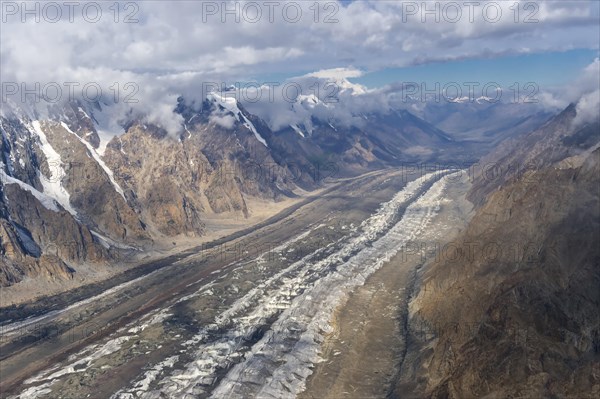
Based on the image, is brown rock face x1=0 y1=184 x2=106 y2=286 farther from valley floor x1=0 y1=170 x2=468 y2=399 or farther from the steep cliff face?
the steep cliff face

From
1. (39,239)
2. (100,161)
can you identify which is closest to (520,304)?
(39,239)

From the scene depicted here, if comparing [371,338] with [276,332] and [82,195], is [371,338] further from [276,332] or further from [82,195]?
[82,195]

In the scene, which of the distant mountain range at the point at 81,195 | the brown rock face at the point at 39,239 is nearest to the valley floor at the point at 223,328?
the brown rock face at the point at 39,239

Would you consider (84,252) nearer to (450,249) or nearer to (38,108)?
(38,108)

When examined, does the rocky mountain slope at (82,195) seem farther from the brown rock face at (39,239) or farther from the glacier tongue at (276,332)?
the glacier tongue at (276,332)

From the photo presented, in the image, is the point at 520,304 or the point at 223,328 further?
the point at 223,328

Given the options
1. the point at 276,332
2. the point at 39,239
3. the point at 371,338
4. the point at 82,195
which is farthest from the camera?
the point at 82,195

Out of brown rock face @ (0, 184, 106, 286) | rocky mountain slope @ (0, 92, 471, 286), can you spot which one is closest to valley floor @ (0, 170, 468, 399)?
brown rock face @ (0, 184, 106, 286)

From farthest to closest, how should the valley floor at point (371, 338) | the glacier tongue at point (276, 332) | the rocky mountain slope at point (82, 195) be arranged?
1. the rocky mountain slope at point (82, 195)
2. the glacier tongue at point (276, 332)
3. the valley floor at point (371, 338)

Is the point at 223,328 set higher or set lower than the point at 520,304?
lower
